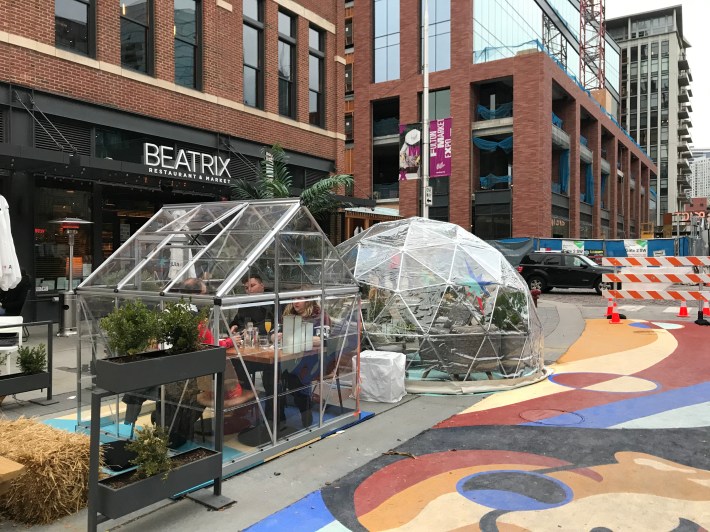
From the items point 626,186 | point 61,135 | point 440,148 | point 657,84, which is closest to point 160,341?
point 61,135

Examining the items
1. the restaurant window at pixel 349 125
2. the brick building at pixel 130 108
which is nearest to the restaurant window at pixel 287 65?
the brick building at pixel 130 108

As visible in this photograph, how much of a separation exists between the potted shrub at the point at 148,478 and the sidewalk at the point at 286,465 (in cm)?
31

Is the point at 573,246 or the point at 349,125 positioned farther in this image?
the point at 349,125

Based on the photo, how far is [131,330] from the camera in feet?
14.1

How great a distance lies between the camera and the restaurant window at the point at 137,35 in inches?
560

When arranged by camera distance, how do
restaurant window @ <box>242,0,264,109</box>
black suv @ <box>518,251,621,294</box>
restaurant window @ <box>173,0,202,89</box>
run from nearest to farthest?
restaurant window @ <box>173,0,202,89</box>, restaurant window @ <box>242,0,264,109</box>, black suv @ <box>518,251,621,294</box>

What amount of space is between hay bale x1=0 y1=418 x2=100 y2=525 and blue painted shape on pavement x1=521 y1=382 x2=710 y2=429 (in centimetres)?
473

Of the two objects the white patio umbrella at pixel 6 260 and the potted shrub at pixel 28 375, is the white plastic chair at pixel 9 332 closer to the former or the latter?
the potted shrub at pixel 28 375

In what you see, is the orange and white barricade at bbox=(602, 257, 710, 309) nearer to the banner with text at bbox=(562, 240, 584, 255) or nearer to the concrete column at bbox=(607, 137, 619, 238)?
the banner with text at bbox=(562, 240, 584, 255)

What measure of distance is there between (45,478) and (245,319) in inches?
79.7

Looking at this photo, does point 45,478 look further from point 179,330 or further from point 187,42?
point 187,42

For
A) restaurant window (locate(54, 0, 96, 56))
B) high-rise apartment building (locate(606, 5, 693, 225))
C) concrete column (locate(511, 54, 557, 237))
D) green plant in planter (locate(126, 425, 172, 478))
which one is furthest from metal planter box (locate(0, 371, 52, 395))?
high-rise apartment building (locate(606, 5, 693, 225))

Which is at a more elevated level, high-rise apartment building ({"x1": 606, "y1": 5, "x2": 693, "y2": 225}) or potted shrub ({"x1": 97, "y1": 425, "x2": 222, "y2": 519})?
high-rise apartment building ({"x1": 606, "y1": 5, "x2": 693, "y2": 225})

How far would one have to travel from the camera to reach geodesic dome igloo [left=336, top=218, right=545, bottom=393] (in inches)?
333
